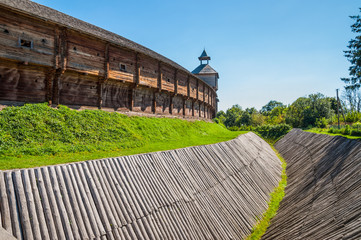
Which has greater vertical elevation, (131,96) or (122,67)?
(122,67)

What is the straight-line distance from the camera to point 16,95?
12500 mm

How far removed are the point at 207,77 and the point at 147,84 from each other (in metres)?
30.7

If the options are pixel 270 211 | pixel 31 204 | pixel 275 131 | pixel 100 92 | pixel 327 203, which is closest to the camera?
pixel 31 204

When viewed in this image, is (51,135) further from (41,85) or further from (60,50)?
(60,50)

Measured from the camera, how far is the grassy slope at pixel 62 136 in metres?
8.18

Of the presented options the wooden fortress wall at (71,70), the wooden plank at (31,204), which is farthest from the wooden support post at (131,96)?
the wooden plank at (31,204)

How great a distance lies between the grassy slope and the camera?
8180 millimetres

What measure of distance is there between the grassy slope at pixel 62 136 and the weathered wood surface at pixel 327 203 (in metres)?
6.04

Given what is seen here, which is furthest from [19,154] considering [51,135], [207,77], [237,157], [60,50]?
[207,77]

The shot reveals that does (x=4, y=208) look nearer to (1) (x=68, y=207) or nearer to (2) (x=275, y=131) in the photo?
(1) (x=68, y=207)

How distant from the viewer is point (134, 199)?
17.5 ft

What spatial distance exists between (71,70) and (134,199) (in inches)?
493

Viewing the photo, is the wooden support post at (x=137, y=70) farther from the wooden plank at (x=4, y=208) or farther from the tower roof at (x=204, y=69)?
the tower roof at (x=204, y=69)

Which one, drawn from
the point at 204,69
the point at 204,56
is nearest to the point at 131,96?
the point at 204,69
